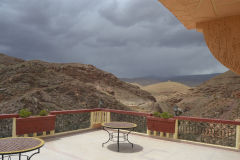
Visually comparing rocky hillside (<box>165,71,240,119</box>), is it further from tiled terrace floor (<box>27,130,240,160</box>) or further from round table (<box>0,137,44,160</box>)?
round table (<box>0,137,44,160</box>)

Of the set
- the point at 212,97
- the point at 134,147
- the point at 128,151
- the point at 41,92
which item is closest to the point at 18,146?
the point at 128,151

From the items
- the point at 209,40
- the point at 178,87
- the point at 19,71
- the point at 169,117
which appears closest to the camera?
the point at 209,40

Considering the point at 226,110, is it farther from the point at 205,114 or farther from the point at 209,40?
the point at 209,40

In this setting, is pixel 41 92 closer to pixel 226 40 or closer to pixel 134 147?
pixel 134 147

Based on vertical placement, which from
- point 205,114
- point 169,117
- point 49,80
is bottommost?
point 205,114

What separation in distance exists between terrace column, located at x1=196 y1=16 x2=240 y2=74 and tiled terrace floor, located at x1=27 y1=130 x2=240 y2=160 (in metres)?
2.82

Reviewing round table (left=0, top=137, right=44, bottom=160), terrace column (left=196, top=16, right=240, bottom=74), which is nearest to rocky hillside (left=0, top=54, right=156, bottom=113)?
round table (left=0, top=137, right=44, bottom=160)

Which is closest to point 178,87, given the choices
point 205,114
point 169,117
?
point 205,114

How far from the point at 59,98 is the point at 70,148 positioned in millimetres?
13871

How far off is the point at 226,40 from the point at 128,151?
11.5ft

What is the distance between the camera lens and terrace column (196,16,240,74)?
2.33 m

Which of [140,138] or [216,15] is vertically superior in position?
[216,15]

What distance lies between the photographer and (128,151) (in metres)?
4.77

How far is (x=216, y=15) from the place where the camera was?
2.39 metres
